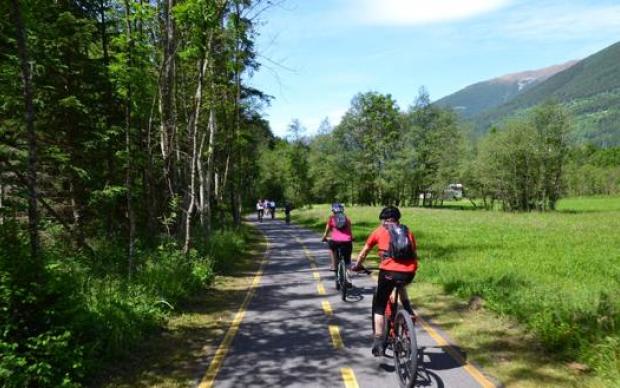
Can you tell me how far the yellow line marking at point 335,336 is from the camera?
7.71 meters

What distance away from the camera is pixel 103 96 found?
13734 mm

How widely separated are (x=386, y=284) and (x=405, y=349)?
0.88 m

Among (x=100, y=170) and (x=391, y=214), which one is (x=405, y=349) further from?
(x=100, y=170)

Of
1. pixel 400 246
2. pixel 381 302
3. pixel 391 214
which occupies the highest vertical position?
pixel 391 214

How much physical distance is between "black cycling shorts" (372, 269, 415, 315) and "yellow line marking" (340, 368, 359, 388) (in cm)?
86

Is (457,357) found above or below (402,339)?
below

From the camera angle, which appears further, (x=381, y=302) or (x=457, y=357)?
(x=457, y=357)

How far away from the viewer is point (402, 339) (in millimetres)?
5949

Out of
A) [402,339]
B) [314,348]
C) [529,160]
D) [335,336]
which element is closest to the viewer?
[402,339]

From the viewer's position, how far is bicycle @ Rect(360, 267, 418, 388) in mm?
5535

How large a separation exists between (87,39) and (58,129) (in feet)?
8.23

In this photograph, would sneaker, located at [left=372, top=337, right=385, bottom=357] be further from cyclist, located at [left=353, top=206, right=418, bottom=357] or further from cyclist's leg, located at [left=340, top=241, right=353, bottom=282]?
cyclist's leg, located at [left=340, top=241, right=353, bottom=282]

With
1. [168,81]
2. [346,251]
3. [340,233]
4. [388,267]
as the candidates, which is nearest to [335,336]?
[388,267]

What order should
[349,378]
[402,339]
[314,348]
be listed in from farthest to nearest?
[314,348] < [349,378] < [402,339]
